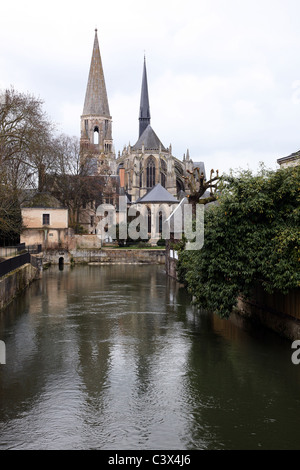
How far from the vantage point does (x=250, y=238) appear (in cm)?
1691

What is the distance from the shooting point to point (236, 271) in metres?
16.6

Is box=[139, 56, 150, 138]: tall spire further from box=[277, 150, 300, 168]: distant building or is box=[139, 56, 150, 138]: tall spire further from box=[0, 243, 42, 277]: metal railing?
box=[277, 150, 300, 168]: distant building

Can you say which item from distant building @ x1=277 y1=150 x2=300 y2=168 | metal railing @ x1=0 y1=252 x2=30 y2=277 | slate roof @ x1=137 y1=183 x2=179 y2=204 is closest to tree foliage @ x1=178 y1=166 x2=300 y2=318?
distant building @ x1=277 y1=150 x2=300 y2=168

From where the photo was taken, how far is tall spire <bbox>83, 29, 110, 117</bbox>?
316 feet

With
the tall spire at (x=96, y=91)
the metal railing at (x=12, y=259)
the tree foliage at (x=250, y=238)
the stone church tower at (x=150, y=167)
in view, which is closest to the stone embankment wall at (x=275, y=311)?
the tree foliage at (x=250, y=238)

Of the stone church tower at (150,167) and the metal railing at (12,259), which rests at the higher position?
the stone church tower at (150,167)

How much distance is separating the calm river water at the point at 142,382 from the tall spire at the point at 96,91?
80514 millimetres

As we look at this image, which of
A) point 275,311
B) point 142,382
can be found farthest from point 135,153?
point 142,382

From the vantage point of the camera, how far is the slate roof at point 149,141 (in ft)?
287

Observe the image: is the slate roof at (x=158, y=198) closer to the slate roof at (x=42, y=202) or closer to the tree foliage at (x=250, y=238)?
the slate roof at (x=42, y=202)

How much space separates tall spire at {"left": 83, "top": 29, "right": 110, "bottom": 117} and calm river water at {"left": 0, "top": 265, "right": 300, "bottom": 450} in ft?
264

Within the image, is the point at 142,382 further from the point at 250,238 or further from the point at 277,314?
the point at 277,314

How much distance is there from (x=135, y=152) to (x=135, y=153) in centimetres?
23
